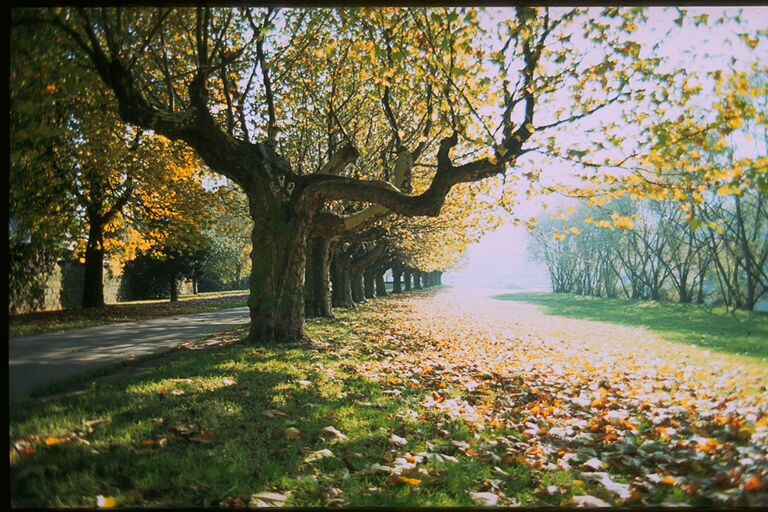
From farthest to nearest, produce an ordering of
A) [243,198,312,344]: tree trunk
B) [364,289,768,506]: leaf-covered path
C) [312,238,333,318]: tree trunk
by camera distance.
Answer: [312,238,333,318]: tree trunk, [243,198,312,344]: tree trunk, [364,289,768,506]: leaf-covered path

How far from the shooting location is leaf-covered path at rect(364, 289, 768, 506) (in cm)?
334

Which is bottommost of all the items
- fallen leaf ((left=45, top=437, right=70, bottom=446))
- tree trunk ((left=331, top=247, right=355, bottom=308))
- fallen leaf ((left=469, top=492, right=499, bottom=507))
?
fallen leaf ((left=469, top=492, right=499, bottom=507))

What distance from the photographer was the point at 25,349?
459 cm

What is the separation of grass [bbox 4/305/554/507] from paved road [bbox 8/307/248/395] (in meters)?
0.49

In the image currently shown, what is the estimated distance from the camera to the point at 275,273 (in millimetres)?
9453

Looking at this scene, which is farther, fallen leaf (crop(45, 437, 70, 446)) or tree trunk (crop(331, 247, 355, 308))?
tree trunk (crop(331, 247, 355, 308))

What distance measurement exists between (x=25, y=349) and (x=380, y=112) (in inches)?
539

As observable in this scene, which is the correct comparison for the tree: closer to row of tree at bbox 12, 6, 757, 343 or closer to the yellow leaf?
row of tree at bbox 12, 6, 757, 343

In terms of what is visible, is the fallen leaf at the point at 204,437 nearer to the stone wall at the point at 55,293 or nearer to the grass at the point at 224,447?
the grass at the point at 224,447

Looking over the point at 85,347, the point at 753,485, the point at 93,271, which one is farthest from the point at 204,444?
the point at 85,347

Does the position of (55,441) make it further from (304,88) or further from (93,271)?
(304,88)

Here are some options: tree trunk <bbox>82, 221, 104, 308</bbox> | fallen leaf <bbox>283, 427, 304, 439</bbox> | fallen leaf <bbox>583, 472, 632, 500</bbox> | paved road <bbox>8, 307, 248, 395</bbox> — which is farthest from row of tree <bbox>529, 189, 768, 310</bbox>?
tree trunk <bbox>82, 221, 104, 308</bbox>

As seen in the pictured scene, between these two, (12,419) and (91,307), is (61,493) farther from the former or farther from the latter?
(91,307)

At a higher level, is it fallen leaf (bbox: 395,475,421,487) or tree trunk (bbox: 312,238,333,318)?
tree trunk (bbox: 312,238,333,318)
